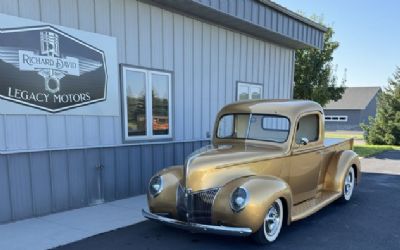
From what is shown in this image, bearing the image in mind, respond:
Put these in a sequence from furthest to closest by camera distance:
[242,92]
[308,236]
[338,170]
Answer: [242,92]
[338,170]
[308,236]

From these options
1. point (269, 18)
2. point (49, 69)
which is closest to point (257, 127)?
point (49, 69)

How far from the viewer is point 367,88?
50.0 meters

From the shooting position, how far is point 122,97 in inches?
249

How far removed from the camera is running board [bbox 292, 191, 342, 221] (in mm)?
4613

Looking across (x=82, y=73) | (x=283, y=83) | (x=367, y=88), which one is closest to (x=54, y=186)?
(x=82, y=73)

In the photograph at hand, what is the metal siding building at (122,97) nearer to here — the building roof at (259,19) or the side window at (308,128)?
the building roof at (259,19)

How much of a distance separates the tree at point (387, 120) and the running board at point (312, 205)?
17.0 m

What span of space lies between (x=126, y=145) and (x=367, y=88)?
51.8 meters

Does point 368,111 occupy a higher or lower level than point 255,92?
lower

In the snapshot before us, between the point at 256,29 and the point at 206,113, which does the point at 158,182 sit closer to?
the point at 206,113

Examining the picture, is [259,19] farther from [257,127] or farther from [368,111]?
[368,111]

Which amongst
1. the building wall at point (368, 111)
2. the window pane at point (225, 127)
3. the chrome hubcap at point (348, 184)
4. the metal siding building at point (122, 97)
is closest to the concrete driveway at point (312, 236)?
the chrome hubcap at point (348, 184)

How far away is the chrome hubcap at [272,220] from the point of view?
13.7ft

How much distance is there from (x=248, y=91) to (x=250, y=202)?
613cm
